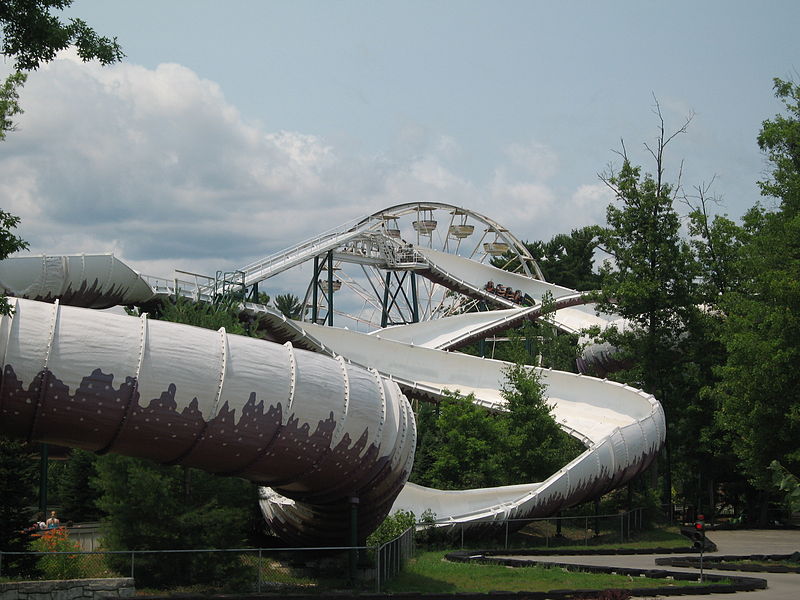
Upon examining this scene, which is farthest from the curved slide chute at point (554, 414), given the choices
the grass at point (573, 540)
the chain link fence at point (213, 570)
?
the chain link fence at point (213, 570)

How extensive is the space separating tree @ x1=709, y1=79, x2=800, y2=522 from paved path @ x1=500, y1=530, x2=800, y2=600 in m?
2.03

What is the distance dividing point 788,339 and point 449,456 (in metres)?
10.9

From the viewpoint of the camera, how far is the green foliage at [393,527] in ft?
74.7

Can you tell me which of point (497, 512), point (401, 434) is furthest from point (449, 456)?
point (401, 434)

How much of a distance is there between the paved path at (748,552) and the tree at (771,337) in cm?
203

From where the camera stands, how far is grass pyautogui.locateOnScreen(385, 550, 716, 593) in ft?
57.2

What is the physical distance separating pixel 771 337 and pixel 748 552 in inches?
285

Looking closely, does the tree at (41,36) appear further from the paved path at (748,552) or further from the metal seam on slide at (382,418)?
the paved path at (748,552)

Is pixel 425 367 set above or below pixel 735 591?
above

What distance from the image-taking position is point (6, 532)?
15.7 meters

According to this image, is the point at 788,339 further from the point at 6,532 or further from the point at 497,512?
the point at 6,532

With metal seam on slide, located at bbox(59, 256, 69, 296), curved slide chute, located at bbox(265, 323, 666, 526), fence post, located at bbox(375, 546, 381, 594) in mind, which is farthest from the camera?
metal seam on slide, located at bbox(59, 256, 69, 296)

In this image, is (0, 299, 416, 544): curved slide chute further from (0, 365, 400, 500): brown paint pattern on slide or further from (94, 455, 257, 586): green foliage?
(94, 455, 257, 586): green foliage

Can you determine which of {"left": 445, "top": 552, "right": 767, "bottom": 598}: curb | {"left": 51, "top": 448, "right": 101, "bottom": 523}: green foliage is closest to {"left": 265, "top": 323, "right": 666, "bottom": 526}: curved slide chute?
A: {"left": 445, "top": 552, "right": 767, "bottom": 598}: curb
